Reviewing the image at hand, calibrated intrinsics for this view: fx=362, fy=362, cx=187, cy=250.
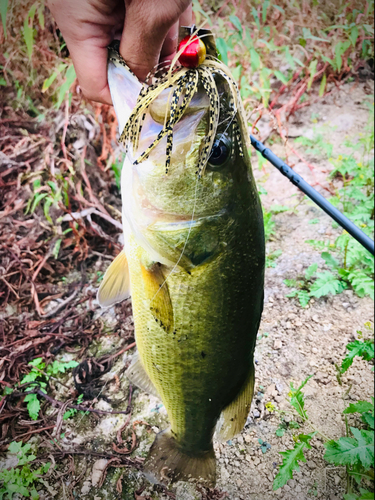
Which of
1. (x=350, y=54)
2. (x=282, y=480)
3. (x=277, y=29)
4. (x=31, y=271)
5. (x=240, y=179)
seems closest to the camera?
(x=240, y=179)

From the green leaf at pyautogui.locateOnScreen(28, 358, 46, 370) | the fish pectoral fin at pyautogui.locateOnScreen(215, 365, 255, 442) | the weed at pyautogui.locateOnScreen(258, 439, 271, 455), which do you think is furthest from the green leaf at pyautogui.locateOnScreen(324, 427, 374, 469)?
the green leaf at pyautogui.locateOnScreen(28, 358, 46, 370)

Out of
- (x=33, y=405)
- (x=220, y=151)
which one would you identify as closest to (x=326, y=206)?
(x=220, y=151)

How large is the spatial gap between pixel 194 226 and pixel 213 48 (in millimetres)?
518

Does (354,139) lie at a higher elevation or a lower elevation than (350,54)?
lower

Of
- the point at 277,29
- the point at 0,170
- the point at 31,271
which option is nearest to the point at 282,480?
the point at 31,271

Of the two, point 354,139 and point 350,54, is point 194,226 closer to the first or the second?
point 354,139

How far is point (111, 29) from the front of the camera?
48.9 inches

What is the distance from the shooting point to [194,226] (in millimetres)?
1151

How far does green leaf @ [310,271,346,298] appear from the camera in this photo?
2324 millimetres

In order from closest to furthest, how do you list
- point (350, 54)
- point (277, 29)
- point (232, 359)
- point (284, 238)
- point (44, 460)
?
point (232, 359), point (44, 460), point (284, 238), point (277, 29), point (350, 54)

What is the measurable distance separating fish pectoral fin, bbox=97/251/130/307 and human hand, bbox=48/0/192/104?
25.9 inches

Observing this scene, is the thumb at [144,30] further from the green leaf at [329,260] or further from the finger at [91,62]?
the green leaf at [329,260]

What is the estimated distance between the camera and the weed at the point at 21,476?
5.97 ft

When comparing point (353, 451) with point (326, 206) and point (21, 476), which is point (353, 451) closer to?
point (326, 206)
